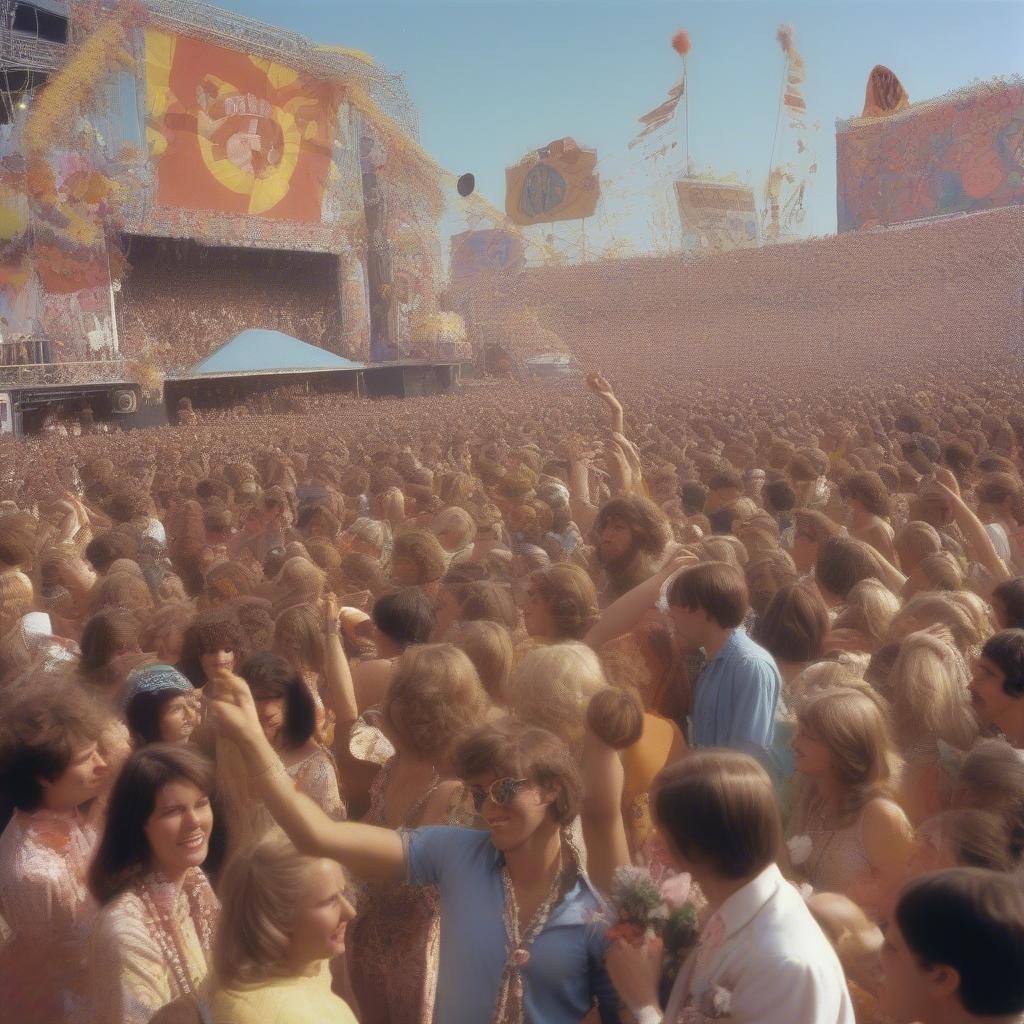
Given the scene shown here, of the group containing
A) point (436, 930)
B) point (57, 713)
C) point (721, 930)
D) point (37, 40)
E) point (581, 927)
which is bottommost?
point (436, 930)

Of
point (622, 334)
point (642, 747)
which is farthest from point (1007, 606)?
point (622, 334)

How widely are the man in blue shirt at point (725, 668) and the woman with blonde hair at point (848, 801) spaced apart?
34 cm

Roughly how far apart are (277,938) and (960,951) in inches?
Answer: 45.8

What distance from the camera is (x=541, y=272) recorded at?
61844 millimetres

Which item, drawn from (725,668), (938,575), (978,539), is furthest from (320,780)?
(978,539)

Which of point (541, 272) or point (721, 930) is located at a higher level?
point (541, 272)

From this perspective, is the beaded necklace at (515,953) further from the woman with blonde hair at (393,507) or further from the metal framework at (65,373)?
the metal framework at (65,373)

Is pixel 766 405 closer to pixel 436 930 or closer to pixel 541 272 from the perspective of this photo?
pixel 436 930

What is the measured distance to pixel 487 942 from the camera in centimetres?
238

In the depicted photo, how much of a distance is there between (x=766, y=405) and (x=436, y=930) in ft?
58.9

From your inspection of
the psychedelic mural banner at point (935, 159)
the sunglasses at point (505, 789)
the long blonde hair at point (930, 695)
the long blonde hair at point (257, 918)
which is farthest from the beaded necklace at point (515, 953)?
the psychedelic mural banner at point (935, 159)

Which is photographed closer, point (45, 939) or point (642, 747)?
point (45, 939)

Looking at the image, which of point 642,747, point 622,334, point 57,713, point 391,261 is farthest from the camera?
point 622,334

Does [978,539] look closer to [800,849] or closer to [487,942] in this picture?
[800,849]
